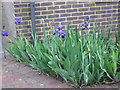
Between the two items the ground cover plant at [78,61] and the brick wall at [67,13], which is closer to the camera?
the ground cover plant at [78,61]

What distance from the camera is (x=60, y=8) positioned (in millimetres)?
5938

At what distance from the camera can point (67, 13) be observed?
19.7ft

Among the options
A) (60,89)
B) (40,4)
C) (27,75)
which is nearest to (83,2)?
(40,4)

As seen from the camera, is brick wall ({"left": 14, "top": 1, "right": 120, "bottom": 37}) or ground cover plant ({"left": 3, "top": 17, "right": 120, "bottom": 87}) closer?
ground cover plant ({"left": 3, "top": 17, "right": 120, "bottom": 87})

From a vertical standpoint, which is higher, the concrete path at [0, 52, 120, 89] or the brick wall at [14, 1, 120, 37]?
the brick wall at [14, 1, 120, 37]

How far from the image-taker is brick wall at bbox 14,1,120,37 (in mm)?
5742

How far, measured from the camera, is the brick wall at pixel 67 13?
5.74 m

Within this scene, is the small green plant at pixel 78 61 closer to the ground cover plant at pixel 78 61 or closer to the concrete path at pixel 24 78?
the ground cover plant at pixel 78 61

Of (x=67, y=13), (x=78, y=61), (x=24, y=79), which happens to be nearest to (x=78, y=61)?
(x=78, y=61)

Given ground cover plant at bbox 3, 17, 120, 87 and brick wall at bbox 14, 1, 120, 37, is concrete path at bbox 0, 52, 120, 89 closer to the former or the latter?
ground cover plant at bbox 3, 17, 120, 87

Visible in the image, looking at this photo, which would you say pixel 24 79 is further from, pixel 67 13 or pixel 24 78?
pixel 67 13

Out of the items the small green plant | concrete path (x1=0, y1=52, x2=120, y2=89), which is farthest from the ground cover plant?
concrete path (x1=0, y1=52, x2=120, y2=89)

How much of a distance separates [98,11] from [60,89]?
308cm

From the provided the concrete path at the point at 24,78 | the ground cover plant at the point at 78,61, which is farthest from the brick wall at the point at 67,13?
the ground cover plant at the point at 78,61
